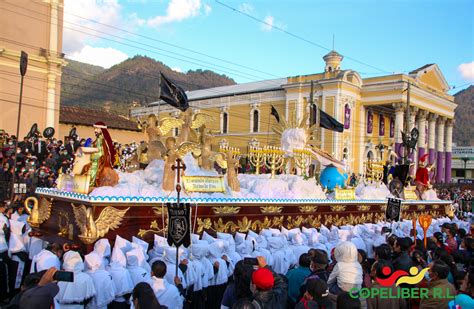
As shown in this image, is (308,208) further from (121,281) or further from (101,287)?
(101,287)

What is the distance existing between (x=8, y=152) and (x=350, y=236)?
34.1 feet

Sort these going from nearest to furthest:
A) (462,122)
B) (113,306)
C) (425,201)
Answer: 1. (113,306)
2. (425,201)
3. (462,122)

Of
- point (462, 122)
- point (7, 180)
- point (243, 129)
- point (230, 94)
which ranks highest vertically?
point (462, 122)

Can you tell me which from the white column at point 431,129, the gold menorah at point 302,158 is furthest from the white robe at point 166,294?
the white column at point 431,129

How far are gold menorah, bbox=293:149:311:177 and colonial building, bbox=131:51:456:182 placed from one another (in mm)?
21888

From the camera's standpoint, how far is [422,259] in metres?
6.25

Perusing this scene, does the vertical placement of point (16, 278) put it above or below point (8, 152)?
below

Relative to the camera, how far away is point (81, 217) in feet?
22.8

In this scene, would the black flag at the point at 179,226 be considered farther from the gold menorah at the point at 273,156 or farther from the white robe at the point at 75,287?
the gold menorah at the point at 273,156

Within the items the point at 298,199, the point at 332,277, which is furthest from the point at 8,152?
the point at 332,277

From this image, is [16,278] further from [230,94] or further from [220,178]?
[230,94]

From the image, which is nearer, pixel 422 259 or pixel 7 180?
pixel 422 259

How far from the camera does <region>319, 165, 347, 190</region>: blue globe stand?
12.7 meters

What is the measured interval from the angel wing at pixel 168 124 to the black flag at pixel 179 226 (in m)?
3.46
